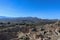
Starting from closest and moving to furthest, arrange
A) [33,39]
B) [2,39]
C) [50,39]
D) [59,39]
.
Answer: [59,39] → [50,39] → [33,39] → [2,39]

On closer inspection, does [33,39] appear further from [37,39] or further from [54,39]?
[54,39]

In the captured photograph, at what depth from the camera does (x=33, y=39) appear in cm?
2414

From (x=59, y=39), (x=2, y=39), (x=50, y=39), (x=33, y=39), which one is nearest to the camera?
(x=59, y=39)

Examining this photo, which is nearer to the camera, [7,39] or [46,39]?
[46,39]

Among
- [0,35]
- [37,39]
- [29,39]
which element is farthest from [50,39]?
[0,35]

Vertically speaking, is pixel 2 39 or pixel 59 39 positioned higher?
pixel 59 39

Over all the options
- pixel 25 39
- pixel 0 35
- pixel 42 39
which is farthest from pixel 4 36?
pixel 42 39

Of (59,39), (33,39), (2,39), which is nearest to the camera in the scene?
(59,39)

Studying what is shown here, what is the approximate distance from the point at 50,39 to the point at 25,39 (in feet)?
17.9

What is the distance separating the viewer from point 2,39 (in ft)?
92.9

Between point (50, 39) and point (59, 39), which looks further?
point (50, 39)

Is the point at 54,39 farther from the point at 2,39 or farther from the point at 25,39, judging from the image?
the point at 2,39

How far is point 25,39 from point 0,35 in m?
7.73

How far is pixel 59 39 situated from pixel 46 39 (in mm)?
2295
